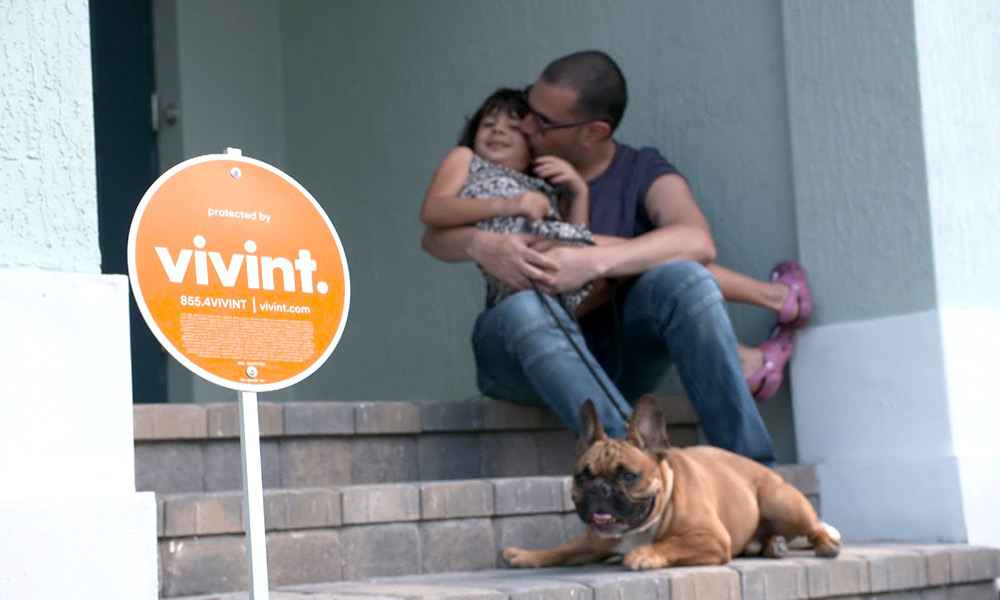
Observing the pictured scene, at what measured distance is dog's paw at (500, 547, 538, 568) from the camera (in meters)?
3.56

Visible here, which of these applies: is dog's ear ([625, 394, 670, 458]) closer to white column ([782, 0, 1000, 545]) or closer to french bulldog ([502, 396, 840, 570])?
french bulldog ([502, 396, 840, 570])

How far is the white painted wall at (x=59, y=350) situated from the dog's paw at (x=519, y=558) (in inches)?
44.9

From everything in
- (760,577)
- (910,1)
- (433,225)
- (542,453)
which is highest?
(910,1)

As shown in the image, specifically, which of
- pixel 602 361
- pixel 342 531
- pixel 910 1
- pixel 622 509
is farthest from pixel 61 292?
pixel 910 1

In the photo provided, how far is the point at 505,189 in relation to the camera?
4.37m

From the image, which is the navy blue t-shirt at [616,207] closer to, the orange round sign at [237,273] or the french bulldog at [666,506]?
the french bulldog at [666,506]

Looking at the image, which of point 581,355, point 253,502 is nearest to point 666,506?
point 581,355

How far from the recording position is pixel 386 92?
6340 mm

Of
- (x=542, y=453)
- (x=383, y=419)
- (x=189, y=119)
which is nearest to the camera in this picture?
(x=383, y=419)

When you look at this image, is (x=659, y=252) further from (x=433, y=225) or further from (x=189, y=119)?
(x=189, y=119)

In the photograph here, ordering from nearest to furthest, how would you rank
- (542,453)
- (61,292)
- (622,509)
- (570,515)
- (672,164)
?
(61,292) → (622,509) → (570,515) → (542,453) → (672,164)

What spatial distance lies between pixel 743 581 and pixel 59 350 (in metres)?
1.62

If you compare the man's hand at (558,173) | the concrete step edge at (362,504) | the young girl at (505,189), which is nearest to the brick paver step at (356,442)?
the concrete step edge at (362,504)

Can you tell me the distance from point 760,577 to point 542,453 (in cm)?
111
